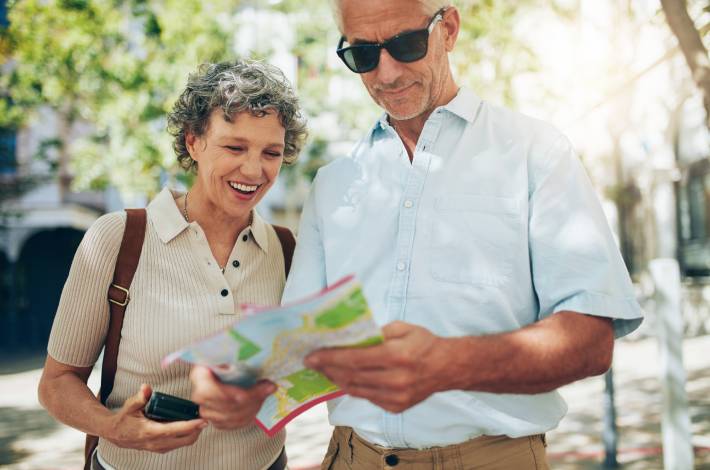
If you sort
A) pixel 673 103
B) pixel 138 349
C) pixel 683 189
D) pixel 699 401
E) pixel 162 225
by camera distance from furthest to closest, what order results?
pixel 683 189 → pixel 673 103 → pixel 699 401 → pixel 162 225 → pixel 138 349

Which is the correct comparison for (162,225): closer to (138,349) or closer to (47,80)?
(138,349)

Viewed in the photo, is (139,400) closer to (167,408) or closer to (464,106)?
(167,408)

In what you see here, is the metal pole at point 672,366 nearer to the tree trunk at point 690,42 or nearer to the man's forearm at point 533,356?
the tree trunk at point 690,42

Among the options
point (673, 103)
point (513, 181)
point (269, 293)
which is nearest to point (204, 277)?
point (269, 293)

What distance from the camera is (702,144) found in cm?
1510

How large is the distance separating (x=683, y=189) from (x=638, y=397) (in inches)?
362

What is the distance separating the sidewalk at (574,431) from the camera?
6.23 meters

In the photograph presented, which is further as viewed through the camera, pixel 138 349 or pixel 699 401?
pixel 699 401

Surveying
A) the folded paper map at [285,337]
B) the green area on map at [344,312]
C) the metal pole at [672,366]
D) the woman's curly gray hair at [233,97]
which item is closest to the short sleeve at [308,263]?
the woman's curly gray hair at [233,97]

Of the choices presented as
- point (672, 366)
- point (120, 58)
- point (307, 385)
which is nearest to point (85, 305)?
point (307, 385)

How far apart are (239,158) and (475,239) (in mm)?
896

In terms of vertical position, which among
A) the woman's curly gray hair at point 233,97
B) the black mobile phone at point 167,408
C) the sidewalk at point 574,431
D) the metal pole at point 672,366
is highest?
the woman's curly gray hair at point 233,97

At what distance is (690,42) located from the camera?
3918mm

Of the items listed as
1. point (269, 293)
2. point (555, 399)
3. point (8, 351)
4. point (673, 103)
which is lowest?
point (8, 351)
